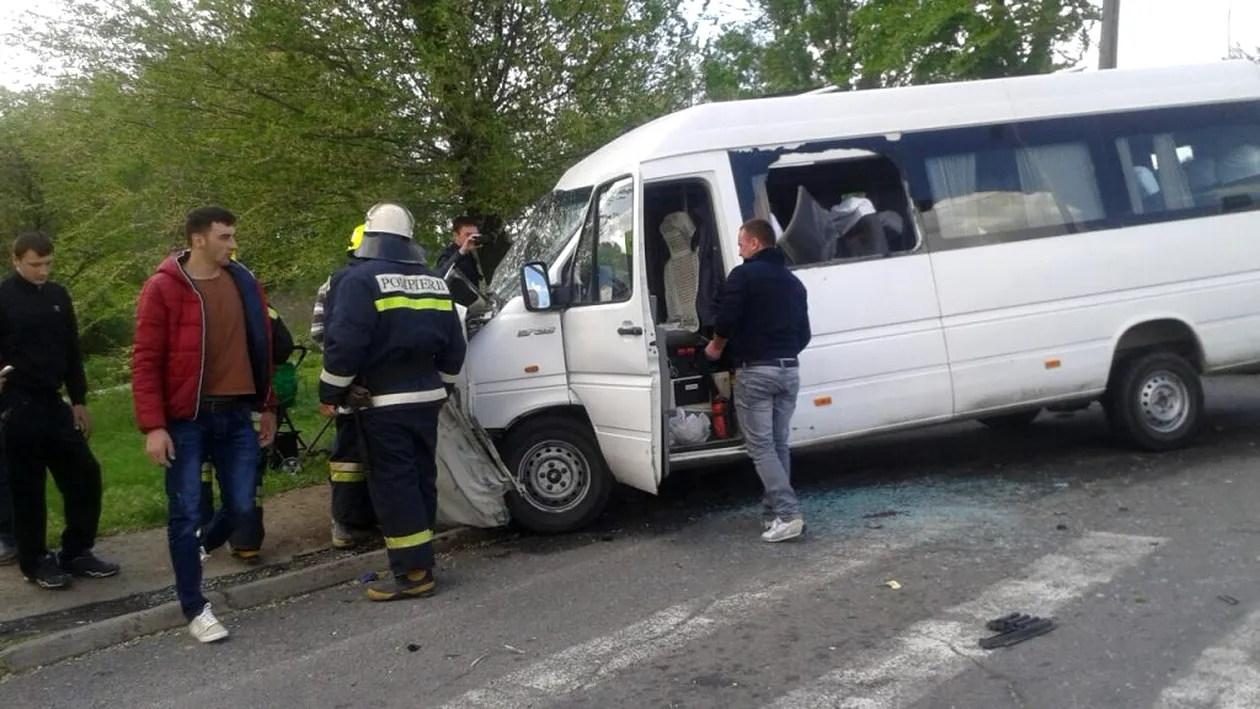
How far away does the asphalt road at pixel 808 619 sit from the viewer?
463 cm

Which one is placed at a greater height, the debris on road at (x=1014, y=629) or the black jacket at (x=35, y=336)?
the black jacket at (x=35, y=336)

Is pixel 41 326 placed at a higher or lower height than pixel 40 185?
lower

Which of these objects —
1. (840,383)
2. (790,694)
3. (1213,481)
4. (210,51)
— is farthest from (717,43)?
(790,694)

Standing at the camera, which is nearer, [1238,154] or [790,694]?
[790,694]

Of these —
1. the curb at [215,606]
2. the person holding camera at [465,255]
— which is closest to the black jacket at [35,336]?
the curb at [215,606]

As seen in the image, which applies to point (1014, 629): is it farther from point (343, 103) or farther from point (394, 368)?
point (343, 103)

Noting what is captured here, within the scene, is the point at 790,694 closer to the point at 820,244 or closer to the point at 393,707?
the point at 393,707

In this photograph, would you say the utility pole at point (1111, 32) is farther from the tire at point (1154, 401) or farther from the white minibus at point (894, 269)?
the tire at point (1154, 401)

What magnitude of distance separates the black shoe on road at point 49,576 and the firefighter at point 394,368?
176 cm

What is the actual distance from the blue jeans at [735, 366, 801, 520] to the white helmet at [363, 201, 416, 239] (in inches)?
84.3

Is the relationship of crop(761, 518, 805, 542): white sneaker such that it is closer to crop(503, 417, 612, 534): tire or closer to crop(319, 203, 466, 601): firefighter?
crop(503, 417, 612, 534): tire

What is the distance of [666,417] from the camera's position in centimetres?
697

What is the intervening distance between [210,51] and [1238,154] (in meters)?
7.98

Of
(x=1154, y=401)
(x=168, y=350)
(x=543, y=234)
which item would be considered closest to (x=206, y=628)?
(x=168, y=350)
